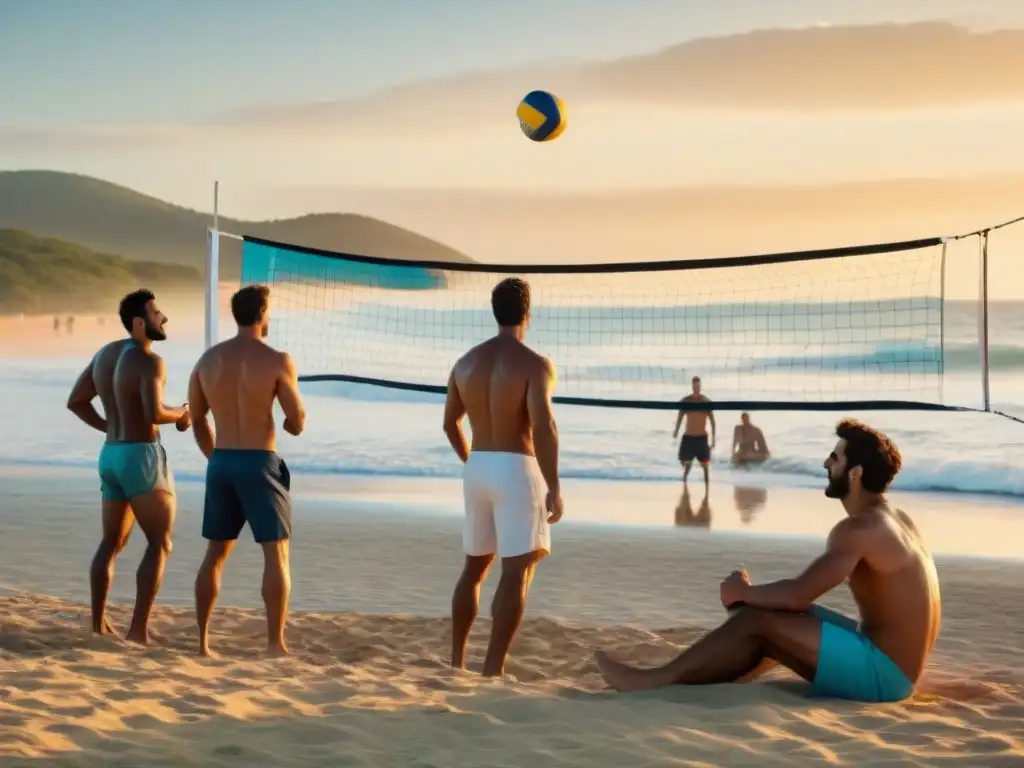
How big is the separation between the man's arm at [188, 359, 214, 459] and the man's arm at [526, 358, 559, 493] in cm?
131

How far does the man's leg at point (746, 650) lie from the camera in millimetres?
4707

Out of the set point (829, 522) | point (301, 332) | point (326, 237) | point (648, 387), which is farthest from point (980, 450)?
point (326, 237)

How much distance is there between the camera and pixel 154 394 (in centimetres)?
586

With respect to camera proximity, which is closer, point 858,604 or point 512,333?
point 858,604

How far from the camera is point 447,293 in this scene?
3797 centimetres

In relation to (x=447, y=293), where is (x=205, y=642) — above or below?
below

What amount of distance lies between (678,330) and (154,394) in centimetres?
2863

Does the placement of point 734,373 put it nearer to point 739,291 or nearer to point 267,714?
point 739,291

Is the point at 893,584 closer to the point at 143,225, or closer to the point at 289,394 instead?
the point at 289,394

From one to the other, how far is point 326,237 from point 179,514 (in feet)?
134

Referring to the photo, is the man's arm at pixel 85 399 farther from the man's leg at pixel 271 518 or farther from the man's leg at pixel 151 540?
the man's leg at pixel 271 518

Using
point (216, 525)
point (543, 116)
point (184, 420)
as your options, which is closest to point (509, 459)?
point (216, 525)

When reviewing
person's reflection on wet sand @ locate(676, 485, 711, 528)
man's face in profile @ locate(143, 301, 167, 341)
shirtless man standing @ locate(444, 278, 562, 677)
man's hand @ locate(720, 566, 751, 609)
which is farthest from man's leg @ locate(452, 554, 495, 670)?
person's reflection on wet sand @ locate(676, 485, 711, 528)

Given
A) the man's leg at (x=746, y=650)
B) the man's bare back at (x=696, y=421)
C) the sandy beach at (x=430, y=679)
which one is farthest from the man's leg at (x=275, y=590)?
the man's bare back at (x=696, y=421)
